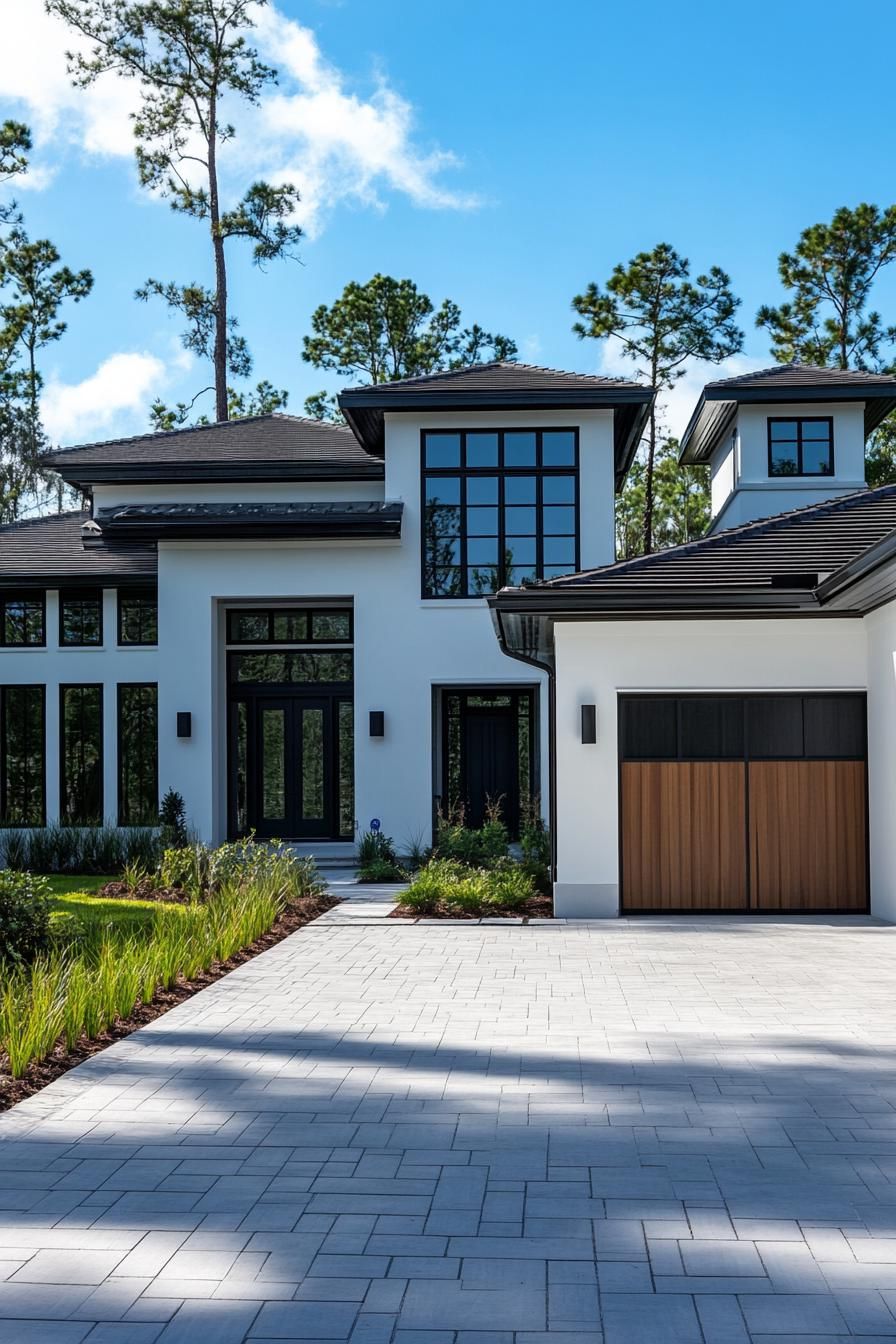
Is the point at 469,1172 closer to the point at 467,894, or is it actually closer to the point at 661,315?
the point at 467,894

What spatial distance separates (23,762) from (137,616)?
3132 mm

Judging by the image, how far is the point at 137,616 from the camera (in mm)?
21188

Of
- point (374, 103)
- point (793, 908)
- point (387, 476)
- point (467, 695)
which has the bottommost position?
point (793, 908)

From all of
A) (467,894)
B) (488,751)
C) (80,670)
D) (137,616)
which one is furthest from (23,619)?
(467,894)

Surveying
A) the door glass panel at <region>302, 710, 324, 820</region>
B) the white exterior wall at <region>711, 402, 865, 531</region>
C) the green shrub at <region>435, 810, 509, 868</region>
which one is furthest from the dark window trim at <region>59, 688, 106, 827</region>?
the white exterior wall at <region>711, 402, 865, 531</region>

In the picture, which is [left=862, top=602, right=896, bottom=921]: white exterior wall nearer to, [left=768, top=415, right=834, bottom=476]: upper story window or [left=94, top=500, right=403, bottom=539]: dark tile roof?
[left=94, top=500, right=403, bottom=539]: dark tile roof

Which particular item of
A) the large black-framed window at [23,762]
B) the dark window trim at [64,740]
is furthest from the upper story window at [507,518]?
the large black-framed window at [23,762]

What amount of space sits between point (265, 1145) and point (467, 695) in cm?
1432

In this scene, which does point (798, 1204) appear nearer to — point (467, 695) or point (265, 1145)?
A: point (265, 1145)

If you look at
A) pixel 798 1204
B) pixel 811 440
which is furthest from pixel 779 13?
pixel 798 1204

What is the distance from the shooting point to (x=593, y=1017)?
24.8ft

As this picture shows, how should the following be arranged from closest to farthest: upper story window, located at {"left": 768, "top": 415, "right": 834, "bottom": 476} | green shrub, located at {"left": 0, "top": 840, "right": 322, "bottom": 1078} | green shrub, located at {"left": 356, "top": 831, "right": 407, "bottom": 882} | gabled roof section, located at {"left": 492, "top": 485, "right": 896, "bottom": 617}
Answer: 1. green shrub, located at {"left": 0, "top": 840, "right": 322, "bottom": 1078}
2. gabled roof section, located at {"left": 492, "top": 485, "right": 896, "bottom": 617}
3. green shrub, located at {"left": 356, "top": 831, "right": 407, "bottom": 882}
4. upper story window, located at {"left": 768, "top": 415, "right": 834, "bottom": 476}

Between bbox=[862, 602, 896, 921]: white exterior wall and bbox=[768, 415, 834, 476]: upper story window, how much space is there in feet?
34.1

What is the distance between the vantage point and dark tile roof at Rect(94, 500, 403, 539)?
18.2 meters
